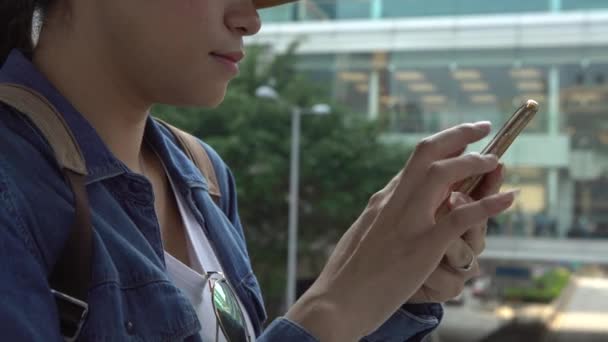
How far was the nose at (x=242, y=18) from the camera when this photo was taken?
Answer: 59 cm

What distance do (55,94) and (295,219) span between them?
34.2 ft

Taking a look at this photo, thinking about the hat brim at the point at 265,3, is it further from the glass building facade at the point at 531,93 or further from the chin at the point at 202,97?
the glass building facade at the point at 531,93

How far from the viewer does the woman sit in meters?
0.51

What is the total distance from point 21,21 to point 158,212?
0.65 ft

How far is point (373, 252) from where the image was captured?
0.52m

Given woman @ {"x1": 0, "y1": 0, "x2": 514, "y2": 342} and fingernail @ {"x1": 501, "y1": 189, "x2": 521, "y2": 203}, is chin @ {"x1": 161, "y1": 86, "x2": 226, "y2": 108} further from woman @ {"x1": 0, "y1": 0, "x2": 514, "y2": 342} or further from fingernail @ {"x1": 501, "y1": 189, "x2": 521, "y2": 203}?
fingernail @ {"x1": 501, "y1": 189, "x2": 521, "y2": 203}

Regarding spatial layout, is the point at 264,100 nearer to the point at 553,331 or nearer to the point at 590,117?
the point at 590,117

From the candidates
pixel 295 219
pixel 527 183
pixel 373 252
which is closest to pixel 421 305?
pixel 373 252

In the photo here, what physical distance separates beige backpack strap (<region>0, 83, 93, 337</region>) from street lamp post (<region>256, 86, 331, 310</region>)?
9753 mm

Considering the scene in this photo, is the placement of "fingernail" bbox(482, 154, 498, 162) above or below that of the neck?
below

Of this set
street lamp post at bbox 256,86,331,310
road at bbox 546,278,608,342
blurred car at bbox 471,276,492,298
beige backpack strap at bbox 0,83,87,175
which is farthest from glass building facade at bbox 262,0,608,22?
beige backpack strap at bbox 0,83,87,175

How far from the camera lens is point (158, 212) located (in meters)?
0.70

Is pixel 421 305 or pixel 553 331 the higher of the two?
pixel 421 305

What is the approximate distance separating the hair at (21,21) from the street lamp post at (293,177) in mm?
9660
